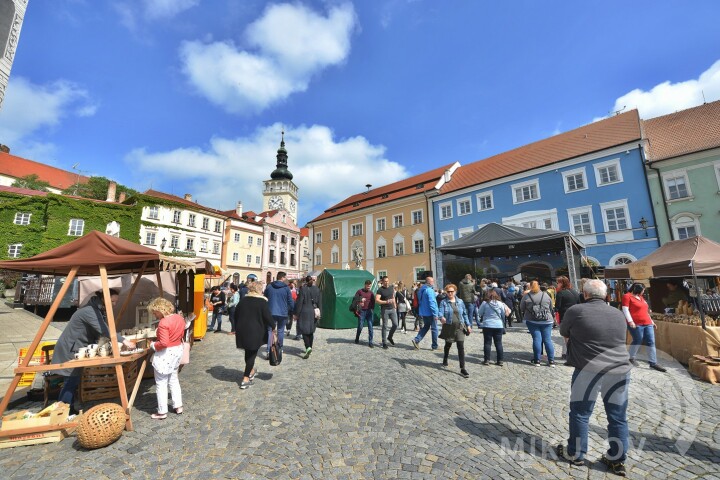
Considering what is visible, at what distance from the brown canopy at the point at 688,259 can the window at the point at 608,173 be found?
47.0 ft

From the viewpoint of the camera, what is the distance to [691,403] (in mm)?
4645

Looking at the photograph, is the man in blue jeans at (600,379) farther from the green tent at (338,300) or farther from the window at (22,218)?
the window at (22,218)

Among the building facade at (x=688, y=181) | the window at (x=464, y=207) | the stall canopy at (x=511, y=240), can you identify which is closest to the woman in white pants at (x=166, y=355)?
the stall canopy at (x=511, y=240)

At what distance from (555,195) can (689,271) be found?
17294mm

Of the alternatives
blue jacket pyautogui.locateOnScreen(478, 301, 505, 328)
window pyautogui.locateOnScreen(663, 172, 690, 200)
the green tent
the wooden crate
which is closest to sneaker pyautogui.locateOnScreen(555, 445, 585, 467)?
blue jacket pyautogui.locateOnScreen(478, 301, 505, 328)

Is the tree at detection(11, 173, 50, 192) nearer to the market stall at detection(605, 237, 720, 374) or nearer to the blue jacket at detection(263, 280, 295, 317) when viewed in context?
the blue jacket at detection(263, 280, 295, 317)

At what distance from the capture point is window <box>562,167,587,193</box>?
71.8 ft

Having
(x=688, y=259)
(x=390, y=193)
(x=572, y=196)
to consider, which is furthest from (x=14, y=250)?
(x=572, y=196)

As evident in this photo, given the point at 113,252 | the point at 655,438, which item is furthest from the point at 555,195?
the point at 113,252

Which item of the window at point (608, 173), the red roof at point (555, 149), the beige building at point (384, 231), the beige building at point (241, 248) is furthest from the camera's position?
the beige building at point (241, 248)

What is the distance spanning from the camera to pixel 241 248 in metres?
43.3

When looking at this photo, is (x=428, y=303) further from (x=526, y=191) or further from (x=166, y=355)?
(x=526, y=191)

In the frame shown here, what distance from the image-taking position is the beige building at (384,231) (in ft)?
99.8

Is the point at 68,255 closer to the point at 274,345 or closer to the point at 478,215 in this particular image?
the point at 274,345
